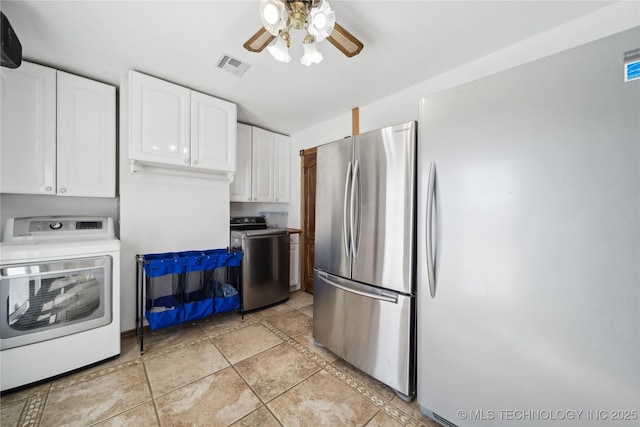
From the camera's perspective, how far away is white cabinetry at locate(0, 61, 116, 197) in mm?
1797

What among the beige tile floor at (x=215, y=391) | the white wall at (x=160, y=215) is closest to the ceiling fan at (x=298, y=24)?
the white wall at (x=160, y=215)

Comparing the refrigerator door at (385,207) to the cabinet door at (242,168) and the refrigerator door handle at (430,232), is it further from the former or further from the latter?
the cabinet door at (242,168)

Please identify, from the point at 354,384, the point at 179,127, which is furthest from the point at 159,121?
the point at 354,384

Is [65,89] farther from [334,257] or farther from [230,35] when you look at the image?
[334,257]

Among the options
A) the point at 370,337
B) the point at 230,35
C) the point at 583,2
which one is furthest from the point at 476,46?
the point at 370,337

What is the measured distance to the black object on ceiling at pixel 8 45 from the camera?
1289 mm

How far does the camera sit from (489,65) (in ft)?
6.03

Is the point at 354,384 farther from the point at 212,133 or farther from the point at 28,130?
the point at 28,130

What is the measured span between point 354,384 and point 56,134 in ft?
10.2

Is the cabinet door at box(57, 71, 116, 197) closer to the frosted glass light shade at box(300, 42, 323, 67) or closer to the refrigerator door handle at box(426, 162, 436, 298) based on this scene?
the frosted glass light shade at box(300, 42, 323, 67)

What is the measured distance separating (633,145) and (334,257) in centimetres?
158

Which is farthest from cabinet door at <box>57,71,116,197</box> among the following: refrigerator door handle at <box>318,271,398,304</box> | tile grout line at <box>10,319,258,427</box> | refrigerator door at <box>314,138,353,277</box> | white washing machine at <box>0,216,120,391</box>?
refrigerator door handle at <box>318,271,398,304</box>

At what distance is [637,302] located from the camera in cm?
81

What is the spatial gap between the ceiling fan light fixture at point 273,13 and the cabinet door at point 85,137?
1971mm
